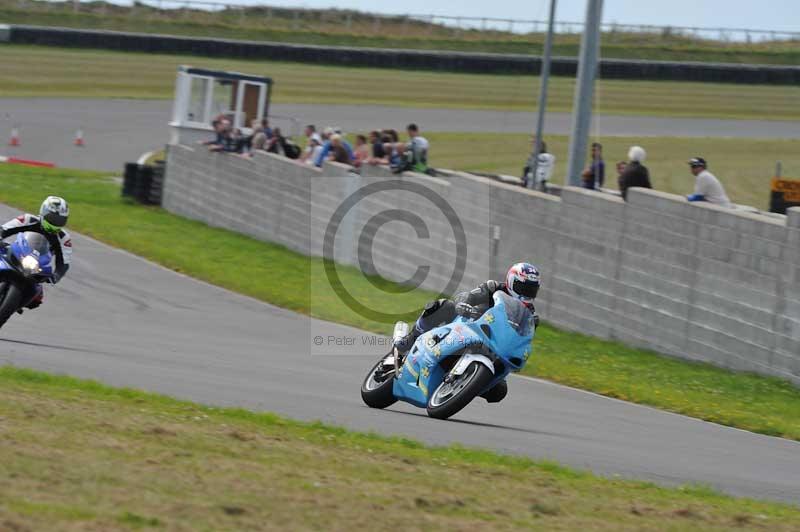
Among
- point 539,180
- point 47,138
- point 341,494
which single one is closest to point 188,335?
point 341,494

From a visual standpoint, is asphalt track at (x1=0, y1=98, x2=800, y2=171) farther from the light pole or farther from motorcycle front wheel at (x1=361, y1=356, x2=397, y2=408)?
motorcycle front wheel at (x1=361, y1=356, x2=397, y2=408)

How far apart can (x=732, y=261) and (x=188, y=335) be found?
6875 millimetres

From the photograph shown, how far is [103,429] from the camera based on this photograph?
8219mm

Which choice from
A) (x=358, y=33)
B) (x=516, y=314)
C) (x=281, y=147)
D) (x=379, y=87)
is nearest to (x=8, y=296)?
(x=516, y=314)

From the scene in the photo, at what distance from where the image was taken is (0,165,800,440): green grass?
14.4 m

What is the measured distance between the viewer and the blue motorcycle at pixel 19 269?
13078 mm

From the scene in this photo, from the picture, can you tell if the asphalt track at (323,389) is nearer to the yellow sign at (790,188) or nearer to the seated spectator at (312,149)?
the seated spectator at (312,149)

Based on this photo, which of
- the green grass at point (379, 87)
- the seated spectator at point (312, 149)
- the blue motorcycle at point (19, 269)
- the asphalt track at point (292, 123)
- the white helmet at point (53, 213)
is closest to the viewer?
the blue motorcycle at point (19, 269)

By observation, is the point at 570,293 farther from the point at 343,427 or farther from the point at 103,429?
the point at 103,429

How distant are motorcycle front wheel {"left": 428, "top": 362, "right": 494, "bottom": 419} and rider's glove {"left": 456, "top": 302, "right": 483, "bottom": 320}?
51 centimetres

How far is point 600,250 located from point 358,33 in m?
46.5

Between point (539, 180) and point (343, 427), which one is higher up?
point (539, 180)

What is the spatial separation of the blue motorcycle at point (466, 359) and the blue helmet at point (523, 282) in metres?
0.10

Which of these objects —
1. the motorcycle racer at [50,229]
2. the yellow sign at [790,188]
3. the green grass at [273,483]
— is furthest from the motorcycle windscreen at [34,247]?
the yellow sign at [790,188]
